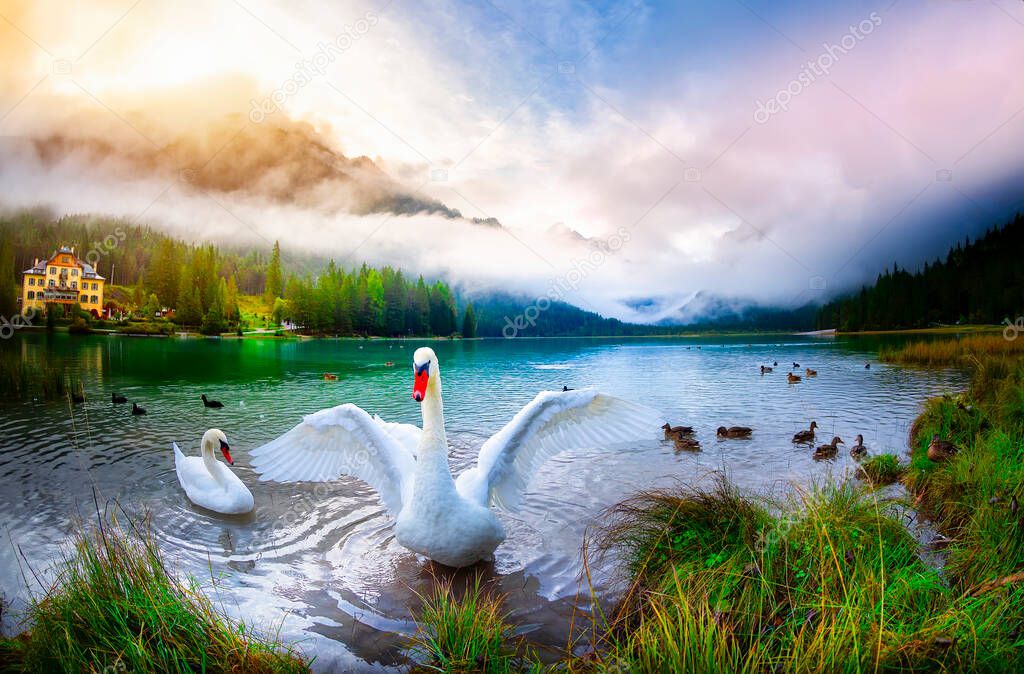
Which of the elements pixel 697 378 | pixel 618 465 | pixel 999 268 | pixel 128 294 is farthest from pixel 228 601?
pixel 128 294

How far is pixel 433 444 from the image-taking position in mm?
5070

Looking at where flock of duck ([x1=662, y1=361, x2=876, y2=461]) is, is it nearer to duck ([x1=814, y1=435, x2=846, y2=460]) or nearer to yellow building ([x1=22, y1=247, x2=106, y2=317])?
duck ([x1=814, y1=435, x2=846, y2=460])

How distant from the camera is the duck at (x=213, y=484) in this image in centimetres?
719

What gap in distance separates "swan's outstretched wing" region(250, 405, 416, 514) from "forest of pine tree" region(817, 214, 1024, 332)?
305ft

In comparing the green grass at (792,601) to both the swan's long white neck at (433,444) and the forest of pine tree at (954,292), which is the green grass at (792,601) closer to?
the swan's long white neck at (433,444)

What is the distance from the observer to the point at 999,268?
3482 inches

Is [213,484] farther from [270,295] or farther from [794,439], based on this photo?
[270,295]

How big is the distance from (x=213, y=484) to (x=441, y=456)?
463 centimetres

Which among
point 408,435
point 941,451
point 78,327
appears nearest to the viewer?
point 408,435

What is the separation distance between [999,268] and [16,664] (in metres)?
124

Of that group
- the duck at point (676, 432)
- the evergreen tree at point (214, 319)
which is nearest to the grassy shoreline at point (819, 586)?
the duck at point (676, 432)

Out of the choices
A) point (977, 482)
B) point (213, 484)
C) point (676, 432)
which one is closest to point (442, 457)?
point (213, 484)

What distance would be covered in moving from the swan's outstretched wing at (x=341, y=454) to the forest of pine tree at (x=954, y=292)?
93.1m

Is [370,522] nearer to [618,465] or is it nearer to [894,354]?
[618,465]
